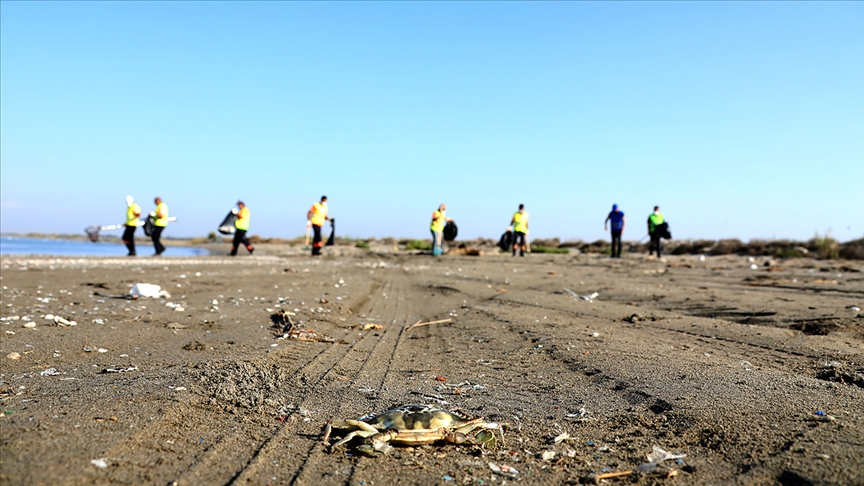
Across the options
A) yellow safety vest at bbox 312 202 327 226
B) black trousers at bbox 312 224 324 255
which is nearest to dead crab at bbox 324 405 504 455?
yellow safety vest at bbox 312 202 327 226

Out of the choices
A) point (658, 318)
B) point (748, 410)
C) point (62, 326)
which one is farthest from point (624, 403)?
point (62, 326)

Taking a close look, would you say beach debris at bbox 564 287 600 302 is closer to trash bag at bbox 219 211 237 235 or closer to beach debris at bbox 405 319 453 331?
beach debris at bbox 405 319 453 331

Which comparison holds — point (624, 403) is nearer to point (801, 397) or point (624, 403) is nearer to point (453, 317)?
point (801, 397)

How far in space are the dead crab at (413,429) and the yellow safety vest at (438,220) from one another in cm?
1664

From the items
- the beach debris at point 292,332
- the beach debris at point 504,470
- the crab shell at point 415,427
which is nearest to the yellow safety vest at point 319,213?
the beach debris at point 292,332

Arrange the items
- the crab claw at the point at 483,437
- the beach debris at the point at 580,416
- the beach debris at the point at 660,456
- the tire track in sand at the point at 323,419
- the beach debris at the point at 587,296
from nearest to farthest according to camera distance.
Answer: the tire track in sand at the point at 323,419 < the beach debris at the point at 660,456 < the crab claw at the point at 483,437 < the beach debris at the point at 580,416 < the beach debris at the point at 587,296

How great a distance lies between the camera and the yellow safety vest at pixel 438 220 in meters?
19.5

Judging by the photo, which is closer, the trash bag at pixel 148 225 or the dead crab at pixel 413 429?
the dead crab at pixel 413 429

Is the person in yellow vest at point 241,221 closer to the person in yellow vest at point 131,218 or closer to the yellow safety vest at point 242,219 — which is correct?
the yellow safety vest at point 242,219

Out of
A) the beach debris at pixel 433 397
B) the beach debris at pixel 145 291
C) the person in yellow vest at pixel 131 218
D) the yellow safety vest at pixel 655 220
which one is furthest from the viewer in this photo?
the yellow safety vest at pixel 655 220

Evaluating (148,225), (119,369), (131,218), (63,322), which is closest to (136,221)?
(131,218)

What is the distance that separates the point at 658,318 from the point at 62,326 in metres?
5.98

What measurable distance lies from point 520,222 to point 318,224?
267 inches

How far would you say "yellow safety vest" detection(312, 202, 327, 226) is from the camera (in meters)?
18.3
